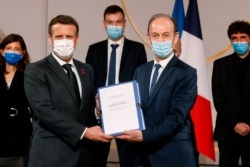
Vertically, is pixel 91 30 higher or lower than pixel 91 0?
lower

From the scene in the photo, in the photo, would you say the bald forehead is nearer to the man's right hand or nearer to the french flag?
the man's right hand

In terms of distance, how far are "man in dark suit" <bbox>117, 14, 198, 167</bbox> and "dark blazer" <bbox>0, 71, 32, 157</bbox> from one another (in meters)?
1.17

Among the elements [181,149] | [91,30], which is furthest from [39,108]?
[91,30]

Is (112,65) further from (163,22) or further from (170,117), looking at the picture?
(170,117)

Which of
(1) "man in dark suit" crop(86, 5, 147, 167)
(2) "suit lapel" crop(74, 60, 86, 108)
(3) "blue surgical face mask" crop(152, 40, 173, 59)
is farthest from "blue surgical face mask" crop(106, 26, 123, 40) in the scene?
(3) "blue surgical face mask" crop(152, 40, 173, 59)

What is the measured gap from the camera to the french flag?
455 centimetres

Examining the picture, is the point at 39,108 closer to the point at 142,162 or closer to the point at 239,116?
the point at 142,162

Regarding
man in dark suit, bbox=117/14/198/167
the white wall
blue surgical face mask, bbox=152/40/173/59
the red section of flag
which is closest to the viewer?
man in dark suit, bbox=117/14/198/167

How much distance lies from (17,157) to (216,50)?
9.09 ft

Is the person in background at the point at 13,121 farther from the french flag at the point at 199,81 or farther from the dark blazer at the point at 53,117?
the french flag at the point at 199,81

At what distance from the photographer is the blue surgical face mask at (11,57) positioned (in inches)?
146

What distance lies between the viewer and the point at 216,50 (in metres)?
5.45

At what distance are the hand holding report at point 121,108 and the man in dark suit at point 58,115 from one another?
7 centimetres

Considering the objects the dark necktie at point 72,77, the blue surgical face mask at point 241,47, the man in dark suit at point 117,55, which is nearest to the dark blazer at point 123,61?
the man in dark suit at point 117,55
